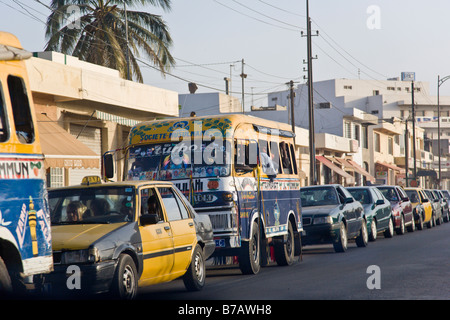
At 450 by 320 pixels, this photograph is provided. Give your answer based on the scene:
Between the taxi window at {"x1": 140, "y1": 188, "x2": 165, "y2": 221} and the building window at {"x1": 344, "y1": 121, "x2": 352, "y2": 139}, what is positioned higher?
the building window at {"x1": 344, "y1": 121, "x2": 352, "y2": 139}

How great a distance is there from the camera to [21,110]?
7.95m

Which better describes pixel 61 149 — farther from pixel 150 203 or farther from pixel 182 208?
pixel 150 203

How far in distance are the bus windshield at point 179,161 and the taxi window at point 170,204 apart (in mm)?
2164

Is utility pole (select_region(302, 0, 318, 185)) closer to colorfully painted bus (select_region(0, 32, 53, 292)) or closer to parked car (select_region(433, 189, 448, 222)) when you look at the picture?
parked car (select_region(433, 189, 448, 222))

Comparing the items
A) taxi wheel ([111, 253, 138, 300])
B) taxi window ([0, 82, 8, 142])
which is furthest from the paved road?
taxi window ([0, 82, 8, 142])

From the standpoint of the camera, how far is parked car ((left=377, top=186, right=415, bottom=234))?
89.3 feet

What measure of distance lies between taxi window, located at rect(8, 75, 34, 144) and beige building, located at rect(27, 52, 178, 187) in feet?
45.7

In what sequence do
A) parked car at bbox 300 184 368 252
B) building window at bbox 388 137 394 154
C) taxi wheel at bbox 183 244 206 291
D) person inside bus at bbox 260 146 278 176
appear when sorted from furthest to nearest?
1. building window at bbox 388 137 394 154
2. parked car at bbox 300 184 368 252
3. person inside bus at bbox 260 146 278 176
4. taxi wheel at bbox 183 244 206 291

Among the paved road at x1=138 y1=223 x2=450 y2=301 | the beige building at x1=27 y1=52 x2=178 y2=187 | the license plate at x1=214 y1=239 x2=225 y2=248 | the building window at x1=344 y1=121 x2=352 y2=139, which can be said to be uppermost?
the building window at x1=344 y1=121 x2=352 y2=139

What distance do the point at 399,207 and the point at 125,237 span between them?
19.8m

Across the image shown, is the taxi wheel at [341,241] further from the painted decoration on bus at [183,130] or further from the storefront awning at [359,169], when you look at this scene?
the storefront awning at [359,169]

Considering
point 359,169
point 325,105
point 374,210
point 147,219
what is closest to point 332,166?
point 359,169
